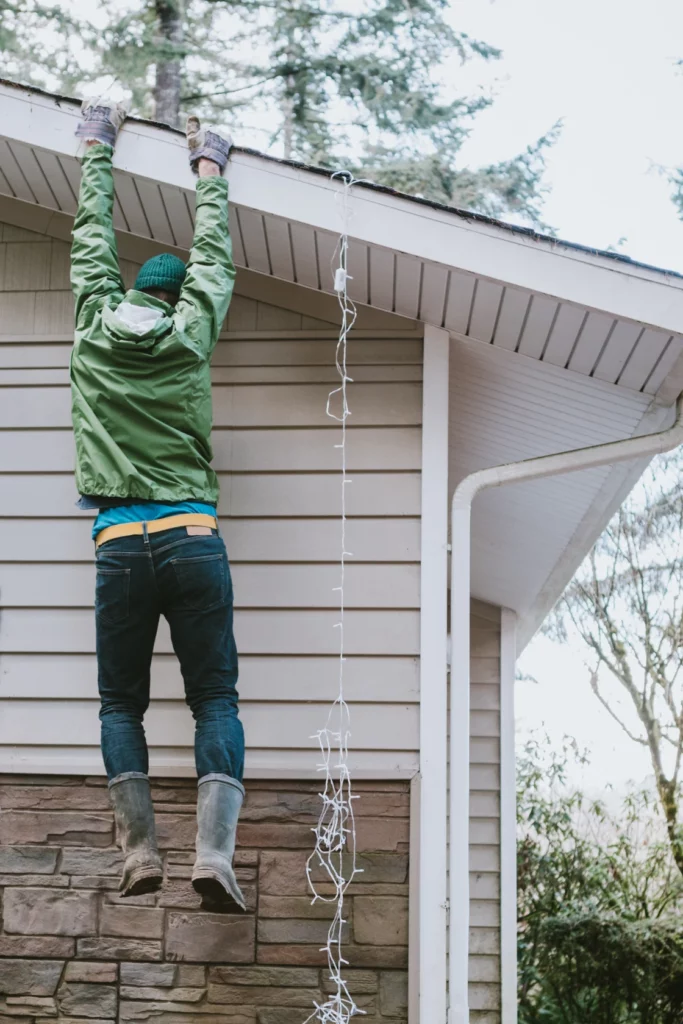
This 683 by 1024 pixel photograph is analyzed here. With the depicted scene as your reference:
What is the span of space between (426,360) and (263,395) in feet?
1.99

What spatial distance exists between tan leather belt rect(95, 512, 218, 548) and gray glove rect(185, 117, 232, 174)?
117 centimetres

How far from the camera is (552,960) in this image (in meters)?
7.60

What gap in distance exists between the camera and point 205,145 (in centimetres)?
345

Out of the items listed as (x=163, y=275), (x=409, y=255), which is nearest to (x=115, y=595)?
(x=163, y=275)

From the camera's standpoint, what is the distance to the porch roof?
11.2 feet

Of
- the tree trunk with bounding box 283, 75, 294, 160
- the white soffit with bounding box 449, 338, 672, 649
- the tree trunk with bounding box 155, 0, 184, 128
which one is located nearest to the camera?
the white soffit with bounding box 449, 338, 672, 649

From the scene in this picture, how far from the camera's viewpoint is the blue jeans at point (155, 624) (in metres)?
3.09

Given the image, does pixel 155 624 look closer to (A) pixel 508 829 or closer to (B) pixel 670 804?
(A) pixel 508 829

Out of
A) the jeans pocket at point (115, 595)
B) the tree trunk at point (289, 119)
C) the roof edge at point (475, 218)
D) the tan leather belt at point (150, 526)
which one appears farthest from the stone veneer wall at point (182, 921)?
the tree trunk at point (289, 119)

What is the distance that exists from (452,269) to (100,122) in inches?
48.7

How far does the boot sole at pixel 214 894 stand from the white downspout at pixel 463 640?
32.7 inches

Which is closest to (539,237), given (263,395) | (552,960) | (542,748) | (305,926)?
(263,395)

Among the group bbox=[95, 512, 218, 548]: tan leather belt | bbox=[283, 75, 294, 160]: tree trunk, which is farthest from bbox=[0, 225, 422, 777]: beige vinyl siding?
bbox=[283, 75, 294, 160]: tree trunk

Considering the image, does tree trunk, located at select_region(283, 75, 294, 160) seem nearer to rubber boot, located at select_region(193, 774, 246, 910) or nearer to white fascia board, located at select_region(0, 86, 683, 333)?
white fascia board, located at select_region(0, 86, 683, 333)
